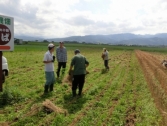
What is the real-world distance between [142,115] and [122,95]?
2364 mm

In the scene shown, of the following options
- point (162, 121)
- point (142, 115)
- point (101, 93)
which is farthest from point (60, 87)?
point (162, 121)

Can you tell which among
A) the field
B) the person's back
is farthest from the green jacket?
the field

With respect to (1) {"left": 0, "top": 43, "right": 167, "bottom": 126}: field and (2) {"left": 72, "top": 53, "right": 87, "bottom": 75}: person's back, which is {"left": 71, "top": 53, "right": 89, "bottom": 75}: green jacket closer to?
(2) {"left": 72, "top": 53, "right": 87, "bottom": 75}: person's back

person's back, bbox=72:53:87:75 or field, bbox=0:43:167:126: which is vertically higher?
person's back, bbox=72:53:87:75

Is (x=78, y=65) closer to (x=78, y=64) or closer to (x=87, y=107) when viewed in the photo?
(x=78, y=64)

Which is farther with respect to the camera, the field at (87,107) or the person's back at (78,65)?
the person's back at (78,65)

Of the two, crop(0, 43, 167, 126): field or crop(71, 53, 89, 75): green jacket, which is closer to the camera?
crop(0, 43, 167, 126): field

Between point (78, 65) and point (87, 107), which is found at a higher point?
point (78, 65)

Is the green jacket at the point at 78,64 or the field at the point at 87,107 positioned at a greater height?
the green jacket at the point at 78,64

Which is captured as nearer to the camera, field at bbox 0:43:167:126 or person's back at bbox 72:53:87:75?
field at bbox 0:43:167:126

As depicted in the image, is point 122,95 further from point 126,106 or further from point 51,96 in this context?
point 51,96

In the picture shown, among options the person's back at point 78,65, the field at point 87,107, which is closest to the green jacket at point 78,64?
the person's back at point 78,65

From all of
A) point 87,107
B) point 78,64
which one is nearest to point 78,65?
point 78,64

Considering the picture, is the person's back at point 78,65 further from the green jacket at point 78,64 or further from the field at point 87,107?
the field at point 87,107
